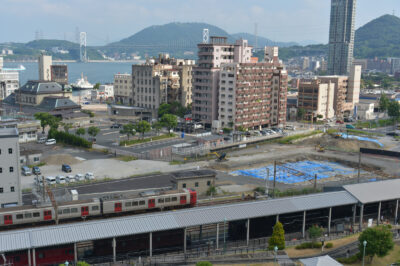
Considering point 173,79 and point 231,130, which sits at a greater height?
point 173,79

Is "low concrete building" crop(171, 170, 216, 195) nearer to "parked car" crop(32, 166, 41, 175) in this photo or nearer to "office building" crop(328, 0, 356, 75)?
"parked car" crop(32, 166, 41, 175)

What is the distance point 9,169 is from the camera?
1083 inches

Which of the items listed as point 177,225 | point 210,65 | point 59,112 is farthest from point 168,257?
point 59,112

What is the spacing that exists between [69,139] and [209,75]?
21449mm

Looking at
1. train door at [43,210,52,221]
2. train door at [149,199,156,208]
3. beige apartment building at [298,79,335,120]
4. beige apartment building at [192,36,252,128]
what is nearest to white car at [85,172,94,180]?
train door at [149,199,156,208]

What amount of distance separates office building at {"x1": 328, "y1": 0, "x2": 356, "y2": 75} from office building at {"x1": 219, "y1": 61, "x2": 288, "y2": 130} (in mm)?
112524

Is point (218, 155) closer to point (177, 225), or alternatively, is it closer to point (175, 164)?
point (175, 164)

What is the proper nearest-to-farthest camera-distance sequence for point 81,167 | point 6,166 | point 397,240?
point 397,240 → point 6,166 → point 81,167

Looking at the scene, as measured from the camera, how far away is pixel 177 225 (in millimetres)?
22203

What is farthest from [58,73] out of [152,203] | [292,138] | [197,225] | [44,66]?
[197,225]

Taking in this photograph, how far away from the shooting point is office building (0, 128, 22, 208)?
27328mm

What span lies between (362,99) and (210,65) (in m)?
45.4

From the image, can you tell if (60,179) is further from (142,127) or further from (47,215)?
(142,127)

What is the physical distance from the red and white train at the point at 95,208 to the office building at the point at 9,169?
12.1ft
